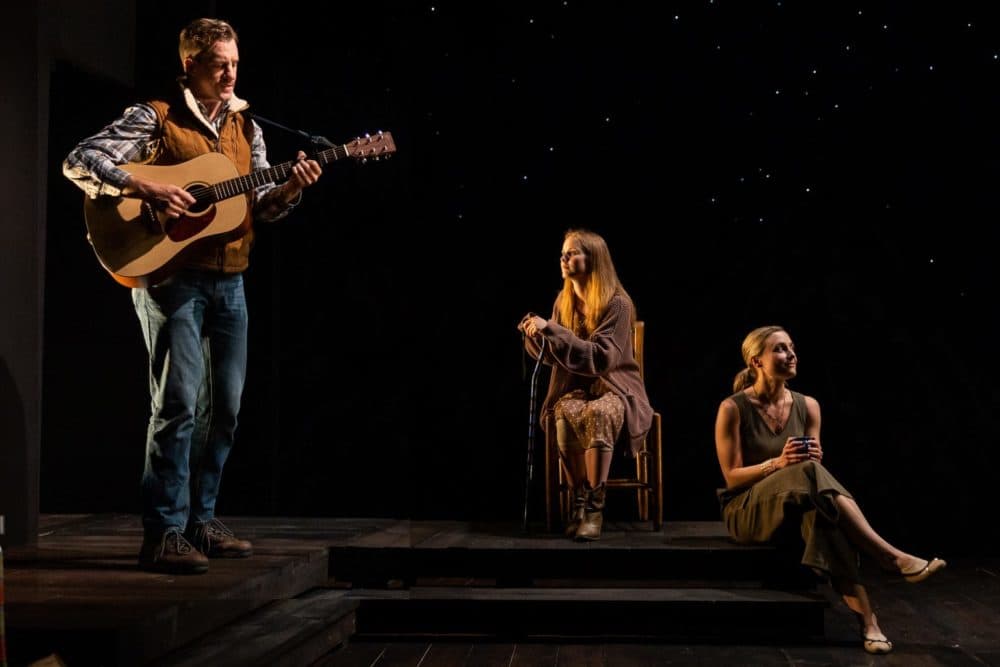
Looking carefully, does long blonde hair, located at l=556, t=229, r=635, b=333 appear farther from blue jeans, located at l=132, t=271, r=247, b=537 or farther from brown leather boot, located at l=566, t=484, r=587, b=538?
blue jeans, located at l=132, t=271, r=247, b=537

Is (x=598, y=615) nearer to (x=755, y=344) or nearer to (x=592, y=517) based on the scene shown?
(x=592, y=517)

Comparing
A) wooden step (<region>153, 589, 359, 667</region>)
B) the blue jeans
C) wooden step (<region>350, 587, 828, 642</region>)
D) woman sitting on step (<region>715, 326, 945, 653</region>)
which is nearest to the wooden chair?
woman sitting on step (<region>715, 326, 945, 653</region>)

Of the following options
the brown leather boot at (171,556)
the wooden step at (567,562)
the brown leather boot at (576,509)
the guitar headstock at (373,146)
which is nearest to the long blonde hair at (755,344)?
the wooden step at (567,562)

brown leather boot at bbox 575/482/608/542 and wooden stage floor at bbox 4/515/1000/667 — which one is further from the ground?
brown leather boot at bbox 575/482/608/542

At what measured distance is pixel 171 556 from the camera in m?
2.90

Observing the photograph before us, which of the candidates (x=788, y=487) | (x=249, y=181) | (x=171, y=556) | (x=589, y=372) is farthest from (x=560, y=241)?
(x=171, y=556)

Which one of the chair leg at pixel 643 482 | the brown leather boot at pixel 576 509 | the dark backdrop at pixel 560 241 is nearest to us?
the brown leather boot at pixel 576 509

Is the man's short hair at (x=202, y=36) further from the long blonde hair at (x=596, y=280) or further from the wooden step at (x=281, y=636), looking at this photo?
the long blonde hair at (x=596, y=280)

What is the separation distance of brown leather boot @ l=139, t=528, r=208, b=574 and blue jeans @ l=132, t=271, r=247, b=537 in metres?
0.03

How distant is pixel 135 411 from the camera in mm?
4980

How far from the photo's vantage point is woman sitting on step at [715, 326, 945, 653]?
332 centimetres

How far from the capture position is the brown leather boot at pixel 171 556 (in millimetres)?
2893

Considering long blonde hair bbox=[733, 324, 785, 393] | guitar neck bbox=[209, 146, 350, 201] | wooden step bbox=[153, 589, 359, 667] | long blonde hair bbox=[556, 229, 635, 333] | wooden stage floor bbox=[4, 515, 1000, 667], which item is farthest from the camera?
long blonde hair bbox=[556, 229, 635, 333]

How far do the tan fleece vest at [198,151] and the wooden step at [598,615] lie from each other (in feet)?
3.78
